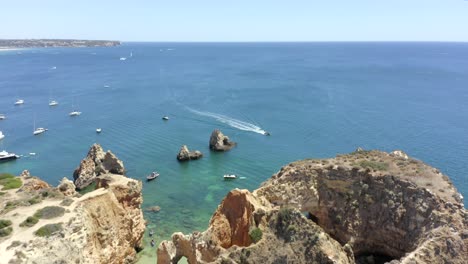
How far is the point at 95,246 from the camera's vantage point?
3341 cm

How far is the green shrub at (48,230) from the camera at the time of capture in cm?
2981

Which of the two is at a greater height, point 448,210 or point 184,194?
point 448,210

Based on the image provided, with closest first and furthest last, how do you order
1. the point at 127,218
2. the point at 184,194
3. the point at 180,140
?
the point at 127,218, the point at 184,194, the point at 180,140

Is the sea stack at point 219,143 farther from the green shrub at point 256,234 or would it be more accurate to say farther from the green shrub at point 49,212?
the green shrub at point 256,234

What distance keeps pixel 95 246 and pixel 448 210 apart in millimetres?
30147

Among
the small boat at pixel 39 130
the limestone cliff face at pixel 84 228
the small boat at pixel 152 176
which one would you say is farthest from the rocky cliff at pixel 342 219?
the small boat at pixel 39 130

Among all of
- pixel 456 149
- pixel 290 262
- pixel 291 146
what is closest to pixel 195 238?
pixel 290 262

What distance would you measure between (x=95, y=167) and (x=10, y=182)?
25448 mm

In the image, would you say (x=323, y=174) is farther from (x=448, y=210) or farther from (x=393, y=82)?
(x=393, y=82)

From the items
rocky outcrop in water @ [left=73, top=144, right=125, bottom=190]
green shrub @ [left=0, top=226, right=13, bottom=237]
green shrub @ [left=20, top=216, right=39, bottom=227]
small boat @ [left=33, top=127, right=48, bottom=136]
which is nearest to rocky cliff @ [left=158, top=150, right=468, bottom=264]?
green shrub @ [left=20, top=216, right=39, bottom=227]

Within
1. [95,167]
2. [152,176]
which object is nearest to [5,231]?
[152,176]

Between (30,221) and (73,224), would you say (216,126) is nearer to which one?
(73,224)

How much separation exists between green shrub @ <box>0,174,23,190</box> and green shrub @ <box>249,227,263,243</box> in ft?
85.2

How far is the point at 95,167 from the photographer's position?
6675 centimetres
